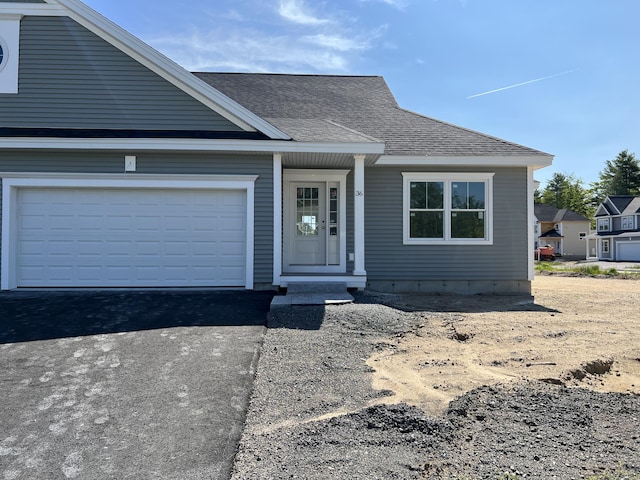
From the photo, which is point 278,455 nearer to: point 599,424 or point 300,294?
point 599,424

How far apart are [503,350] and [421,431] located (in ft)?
8.90

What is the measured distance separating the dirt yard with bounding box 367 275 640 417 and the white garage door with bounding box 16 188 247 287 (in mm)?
3707

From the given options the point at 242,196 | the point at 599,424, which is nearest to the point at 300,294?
the point at 242,196

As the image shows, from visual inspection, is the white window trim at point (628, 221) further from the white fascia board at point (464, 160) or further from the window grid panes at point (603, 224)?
the white fascia board at point (464, 160)

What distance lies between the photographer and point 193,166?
8672 millimetres

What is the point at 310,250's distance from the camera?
34.2ft

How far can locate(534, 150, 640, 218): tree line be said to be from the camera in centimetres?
6084

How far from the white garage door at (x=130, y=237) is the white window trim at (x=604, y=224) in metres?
44.1

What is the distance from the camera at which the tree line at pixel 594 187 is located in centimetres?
6084

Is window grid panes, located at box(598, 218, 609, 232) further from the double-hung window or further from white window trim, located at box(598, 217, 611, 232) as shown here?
the double-hung window

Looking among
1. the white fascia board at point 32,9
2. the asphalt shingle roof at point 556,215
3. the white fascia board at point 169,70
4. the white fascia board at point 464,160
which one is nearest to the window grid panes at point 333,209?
the white fascia board at point 464,160

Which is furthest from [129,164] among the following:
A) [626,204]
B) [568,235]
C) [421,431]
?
[568,235]

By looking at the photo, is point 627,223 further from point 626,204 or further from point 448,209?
point 448,209

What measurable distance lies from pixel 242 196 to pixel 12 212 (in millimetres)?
4389
